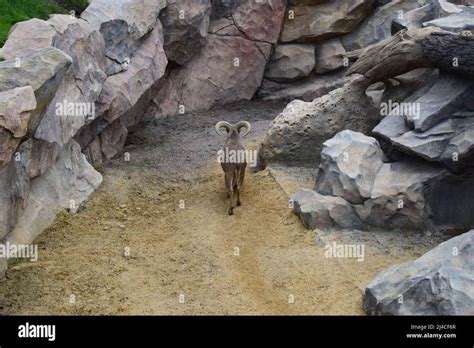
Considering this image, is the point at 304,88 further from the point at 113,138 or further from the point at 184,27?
the point at 113,138

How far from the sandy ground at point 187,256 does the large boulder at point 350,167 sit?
0.68 m

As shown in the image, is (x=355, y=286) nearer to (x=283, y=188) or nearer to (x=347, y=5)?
(x=283, y=188)

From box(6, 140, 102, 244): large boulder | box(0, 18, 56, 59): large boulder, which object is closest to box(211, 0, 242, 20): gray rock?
box(6, 140, 102, 244): large boulder

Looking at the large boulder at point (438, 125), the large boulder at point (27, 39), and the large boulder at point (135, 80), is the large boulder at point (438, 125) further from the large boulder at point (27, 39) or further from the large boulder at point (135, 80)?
the large boulder at point (27, 39)

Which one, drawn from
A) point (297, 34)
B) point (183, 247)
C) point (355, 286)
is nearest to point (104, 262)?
point (183, 247)

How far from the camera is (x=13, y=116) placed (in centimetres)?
897

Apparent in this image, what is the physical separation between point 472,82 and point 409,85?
74.1 inches

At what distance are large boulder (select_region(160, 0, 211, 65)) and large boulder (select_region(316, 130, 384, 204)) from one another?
5.71 m

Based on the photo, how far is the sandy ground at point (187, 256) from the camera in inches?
369

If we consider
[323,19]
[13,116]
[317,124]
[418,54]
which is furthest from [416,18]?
[13,116]

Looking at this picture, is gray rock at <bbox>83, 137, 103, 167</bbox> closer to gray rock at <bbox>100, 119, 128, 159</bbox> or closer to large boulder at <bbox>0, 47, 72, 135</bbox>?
gray rock at <bbox>100, 119, 128, 159</bbox>

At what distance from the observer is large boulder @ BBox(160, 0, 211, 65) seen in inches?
635

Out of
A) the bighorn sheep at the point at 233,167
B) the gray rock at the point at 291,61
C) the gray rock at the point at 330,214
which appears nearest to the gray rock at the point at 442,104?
the gray rock at the point at 330,214

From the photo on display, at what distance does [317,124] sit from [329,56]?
559 centimetres
